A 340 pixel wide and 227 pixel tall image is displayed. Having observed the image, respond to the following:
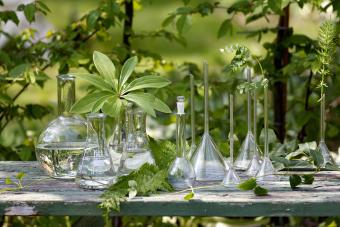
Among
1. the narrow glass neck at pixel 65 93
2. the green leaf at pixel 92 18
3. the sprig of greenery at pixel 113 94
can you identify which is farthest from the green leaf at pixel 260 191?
the green leaf at pixel 92 18

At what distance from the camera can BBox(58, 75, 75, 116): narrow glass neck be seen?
197 centimetres

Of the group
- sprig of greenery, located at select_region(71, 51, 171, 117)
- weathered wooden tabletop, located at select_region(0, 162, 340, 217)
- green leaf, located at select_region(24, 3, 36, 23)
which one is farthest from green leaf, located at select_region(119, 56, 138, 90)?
green leaf, located at select_region(24, 3, 36, 23)

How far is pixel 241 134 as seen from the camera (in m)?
2.90

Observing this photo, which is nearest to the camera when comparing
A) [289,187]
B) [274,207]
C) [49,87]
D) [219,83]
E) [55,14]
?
[274,207]

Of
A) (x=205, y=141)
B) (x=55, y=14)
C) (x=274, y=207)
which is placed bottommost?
(x=274, y=207)

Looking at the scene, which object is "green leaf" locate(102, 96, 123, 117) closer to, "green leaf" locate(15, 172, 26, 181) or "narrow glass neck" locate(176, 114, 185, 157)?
"narrow glass neck" locate(176, 114, 185, 157)

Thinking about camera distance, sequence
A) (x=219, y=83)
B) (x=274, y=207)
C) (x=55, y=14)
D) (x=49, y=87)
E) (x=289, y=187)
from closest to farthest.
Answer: (x=274, y=207) < (x=289, y=187) < (x=219, y=83) < (x=49, y=87) < (x=55, y=14)

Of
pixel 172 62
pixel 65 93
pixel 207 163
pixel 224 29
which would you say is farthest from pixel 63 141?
pixel 172 62

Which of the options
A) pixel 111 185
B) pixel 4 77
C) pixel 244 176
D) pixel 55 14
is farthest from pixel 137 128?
pixel 55 14

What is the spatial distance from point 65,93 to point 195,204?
511 mm

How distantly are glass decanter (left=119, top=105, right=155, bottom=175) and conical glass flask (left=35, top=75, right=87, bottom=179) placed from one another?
12 centimetres

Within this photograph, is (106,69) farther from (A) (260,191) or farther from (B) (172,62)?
(B) (172,62)

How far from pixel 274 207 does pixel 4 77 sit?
1.16 m

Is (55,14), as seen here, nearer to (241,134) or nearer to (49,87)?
(49,87)
